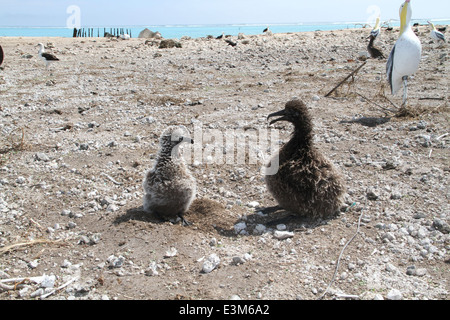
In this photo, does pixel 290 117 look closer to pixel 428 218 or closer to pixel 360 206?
pixel 360 206

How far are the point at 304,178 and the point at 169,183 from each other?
6.61ft

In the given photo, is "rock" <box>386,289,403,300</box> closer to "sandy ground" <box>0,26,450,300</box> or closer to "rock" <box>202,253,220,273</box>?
"sandy ground" <box>0,26,450,300</box>

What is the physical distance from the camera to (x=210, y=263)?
4488 mm

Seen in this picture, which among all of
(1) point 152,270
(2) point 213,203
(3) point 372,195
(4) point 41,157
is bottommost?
(1) point 152,270

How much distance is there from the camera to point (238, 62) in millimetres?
18641

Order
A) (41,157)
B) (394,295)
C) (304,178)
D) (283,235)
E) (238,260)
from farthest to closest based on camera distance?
(41,157) → (304,178) → (283,235) → (238,260) → (394,295)

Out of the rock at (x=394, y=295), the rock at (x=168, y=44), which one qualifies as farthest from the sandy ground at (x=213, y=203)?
the rock at (x=168, y=44)

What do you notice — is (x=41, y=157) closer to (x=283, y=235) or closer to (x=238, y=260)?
(x=238, y=260)

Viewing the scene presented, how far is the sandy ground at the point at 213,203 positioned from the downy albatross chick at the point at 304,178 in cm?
28

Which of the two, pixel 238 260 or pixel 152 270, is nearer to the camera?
pixel 152 270

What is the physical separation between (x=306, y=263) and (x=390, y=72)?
→ 329 inches

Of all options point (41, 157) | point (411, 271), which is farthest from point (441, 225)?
point (41, 157)

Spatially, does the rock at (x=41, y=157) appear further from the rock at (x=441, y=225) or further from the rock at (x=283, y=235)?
the rock at (x=441, y=225)
